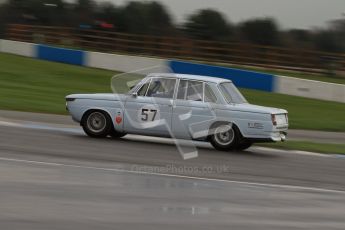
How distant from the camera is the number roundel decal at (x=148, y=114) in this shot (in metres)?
13.3

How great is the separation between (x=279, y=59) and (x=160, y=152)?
28500 millimetres

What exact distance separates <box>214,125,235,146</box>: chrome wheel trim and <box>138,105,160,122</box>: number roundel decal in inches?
46.5

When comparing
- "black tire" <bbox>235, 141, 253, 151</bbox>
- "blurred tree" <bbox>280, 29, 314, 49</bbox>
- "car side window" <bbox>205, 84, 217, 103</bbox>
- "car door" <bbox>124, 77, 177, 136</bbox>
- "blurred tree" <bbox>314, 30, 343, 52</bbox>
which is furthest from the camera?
"blurred tree" <bbox>280, 29, 314, 49</bbox>

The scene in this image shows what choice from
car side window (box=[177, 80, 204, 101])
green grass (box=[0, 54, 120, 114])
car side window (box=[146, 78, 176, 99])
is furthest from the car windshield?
green grass (box=[0, 54, 120, 114])

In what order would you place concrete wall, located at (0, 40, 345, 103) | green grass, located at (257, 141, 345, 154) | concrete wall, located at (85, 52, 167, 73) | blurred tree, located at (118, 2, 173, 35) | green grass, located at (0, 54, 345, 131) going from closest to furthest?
1. green grass, located at (257, 141, 345, 154)
2. green grass, located at (0, 54, 345, 131)
3. concrete wall, located at (0, 40, 345, 103)
4. concrete wall, located at (85, 52, 167, 73)
5. blurred tree, located at (118, 2, 173, 35)

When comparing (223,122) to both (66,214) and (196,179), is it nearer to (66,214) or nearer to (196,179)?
(196,179)

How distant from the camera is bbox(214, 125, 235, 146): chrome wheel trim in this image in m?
13.2

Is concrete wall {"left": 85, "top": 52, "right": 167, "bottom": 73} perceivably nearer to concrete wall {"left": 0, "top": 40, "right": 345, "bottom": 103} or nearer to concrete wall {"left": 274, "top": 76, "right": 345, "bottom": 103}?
concrete wall {"left": 0, "top": 40, "right": 345, "bottom": 103}

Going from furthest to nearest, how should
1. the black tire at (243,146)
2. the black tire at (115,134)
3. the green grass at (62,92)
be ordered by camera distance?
the green grass at (62,92)
the black tire at (115,134)
the black tire at (243,146)

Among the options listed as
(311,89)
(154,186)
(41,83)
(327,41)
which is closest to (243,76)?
(311,89)

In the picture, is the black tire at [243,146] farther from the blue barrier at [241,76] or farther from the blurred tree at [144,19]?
the blurred tree at [144,19]

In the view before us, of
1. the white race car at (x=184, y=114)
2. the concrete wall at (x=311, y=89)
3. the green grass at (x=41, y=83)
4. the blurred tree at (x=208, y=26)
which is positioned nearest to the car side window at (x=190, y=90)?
the white race car at (x=184, y=114)

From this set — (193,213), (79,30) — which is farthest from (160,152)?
(79,30)

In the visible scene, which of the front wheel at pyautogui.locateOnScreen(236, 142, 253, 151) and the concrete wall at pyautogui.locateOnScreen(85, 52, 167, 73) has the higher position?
the concrete wall at pyautogui.locateOnScreen(85, 52, 167, 73)
